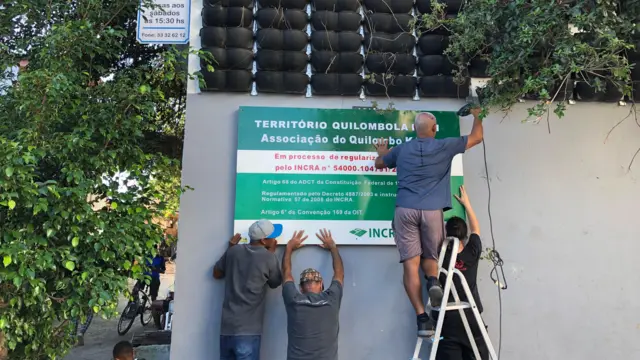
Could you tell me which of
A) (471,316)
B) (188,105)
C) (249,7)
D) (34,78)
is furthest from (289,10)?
(471,316)

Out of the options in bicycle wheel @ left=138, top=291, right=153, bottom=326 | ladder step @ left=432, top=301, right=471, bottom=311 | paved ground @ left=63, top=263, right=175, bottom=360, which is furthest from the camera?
bicycle wheel @ left=138, top=291, right=153, bottom=326

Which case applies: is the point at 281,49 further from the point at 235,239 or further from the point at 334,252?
the point at 334,252

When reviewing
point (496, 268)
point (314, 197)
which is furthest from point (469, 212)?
point (314, 197)

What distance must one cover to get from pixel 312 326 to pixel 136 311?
261 inches

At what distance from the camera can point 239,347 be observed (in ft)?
12.0

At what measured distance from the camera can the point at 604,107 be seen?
4.48 metres

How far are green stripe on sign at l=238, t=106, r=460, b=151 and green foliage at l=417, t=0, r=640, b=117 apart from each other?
72 cm

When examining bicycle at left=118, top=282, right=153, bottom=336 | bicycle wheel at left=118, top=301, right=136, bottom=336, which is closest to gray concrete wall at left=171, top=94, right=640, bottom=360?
bicycle at left=118, top=282, right=153, bottom=336

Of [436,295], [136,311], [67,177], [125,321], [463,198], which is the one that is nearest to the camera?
[67,177]

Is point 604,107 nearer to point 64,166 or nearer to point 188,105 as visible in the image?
point 188,105

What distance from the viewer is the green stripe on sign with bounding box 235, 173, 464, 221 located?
401 centimetres

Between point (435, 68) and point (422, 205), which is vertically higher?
point (435, 68)

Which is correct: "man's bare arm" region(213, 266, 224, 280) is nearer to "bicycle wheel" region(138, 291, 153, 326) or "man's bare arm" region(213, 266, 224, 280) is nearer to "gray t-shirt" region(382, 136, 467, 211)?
"gray t-shirt" region(382, 136, 467, 211)

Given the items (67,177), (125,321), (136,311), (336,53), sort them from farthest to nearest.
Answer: (136,311) < (125,321) < (336,53) < (67,177)
